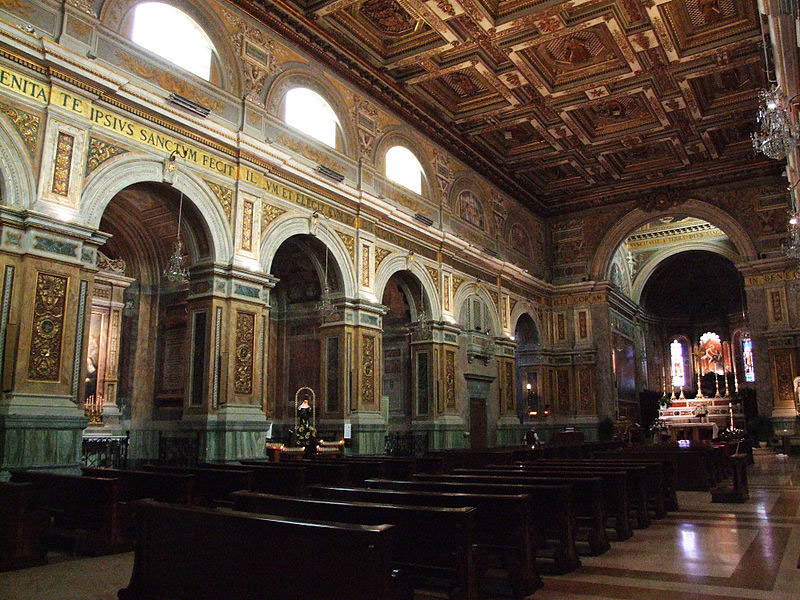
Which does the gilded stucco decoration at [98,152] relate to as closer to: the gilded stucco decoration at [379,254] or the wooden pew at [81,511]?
the wooden pew at [81,511]

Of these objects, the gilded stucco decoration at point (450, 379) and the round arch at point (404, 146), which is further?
the gilded stucco decoration at point (450, 379)

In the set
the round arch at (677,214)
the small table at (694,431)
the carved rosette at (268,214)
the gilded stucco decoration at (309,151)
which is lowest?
the small table at (694,431)

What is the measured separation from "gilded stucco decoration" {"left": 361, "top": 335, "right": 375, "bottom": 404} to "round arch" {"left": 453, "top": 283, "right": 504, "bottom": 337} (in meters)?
4.49

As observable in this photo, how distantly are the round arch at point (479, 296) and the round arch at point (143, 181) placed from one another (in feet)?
29.0

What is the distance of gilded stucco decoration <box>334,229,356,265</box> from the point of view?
15380 millimetres

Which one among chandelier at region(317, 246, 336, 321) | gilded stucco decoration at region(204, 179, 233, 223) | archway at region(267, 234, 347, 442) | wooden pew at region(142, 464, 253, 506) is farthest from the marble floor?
archway at region(267, 234, 347, 442)

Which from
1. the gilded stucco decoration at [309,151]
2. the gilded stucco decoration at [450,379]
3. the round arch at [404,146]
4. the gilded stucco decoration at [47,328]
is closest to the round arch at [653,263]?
the gilded stucco decoration at [450,379]

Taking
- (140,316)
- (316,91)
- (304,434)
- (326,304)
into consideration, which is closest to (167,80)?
(316,91)

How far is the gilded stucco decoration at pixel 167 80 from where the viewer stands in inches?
441

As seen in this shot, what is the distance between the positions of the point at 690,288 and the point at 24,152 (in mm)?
34740

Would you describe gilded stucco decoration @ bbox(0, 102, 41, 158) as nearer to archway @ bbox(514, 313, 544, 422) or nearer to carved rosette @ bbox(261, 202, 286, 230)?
carved rosette @ bbox(261, 202, 286, 230)

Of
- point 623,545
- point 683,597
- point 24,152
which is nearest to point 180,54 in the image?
point 24,152

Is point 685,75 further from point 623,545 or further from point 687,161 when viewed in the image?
point 623,545

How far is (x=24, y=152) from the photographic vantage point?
9.39 m
